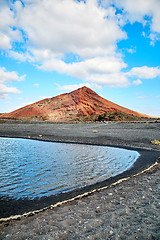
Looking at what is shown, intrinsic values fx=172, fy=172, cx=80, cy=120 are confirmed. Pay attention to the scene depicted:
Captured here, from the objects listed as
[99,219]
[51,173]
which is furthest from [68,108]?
[99,219]

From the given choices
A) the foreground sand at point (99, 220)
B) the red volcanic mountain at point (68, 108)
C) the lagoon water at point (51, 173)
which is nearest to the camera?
the foreground sand at point (99, 220)

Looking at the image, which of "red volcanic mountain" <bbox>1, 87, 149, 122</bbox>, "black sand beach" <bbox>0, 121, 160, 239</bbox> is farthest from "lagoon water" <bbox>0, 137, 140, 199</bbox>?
"red volcanic mountain" <bbox>1, 87, 149, 122</bbox>

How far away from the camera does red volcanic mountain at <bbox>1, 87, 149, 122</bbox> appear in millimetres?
43625

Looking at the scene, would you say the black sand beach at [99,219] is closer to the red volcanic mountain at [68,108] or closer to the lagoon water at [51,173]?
the lagoon water at [51,173]

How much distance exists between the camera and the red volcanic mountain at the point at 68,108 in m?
43.6

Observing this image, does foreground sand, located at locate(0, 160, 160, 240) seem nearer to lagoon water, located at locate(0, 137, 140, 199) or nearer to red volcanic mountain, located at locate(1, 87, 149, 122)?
lagoon water, located at locate(0, 137, 140, 199)

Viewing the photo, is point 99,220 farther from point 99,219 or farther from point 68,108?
point 68,108

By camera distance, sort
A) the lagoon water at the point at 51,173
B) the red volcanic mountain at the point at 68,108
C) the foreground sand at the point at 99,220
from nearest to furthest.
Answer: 1. the foreground sand at the point at 99,220
2. the lagoon water at the point at 51,173
3. the red volcanic mountain at the point at 68,108

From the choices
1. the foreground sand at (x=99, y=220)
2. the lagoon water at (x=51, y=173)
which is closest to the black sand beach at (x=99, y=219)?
the foreground sand at (x=99, y=220)

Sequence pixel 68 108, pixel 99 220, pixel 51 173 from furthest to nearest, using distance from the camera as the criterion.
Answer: pixel 68 108, pixel 51 173, pixel 99 220

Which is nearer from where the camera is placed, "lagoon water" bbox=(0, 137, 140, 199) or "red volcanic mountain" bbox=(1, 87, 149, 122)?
"lagoon water" bbox=(0, 137, 140, 199)

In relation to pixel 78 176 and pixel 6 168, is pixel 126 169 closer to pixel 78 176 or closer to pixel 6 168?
pixel 78 176

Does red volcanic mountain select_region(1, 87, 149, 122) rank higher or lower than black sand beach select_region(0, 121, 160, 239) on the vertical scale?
higher

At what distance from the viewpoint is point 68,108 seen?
4506 cm
